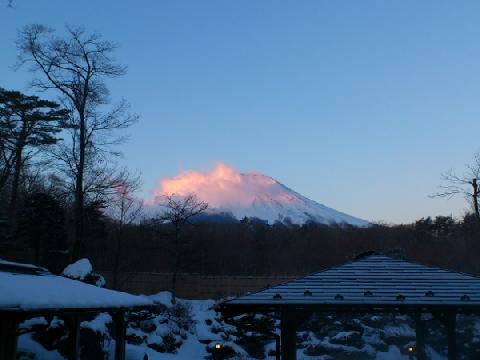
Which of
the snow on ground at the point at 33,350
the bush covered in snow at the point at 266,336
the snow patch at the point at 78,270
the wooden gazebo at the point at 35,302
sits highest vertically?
the snow patch at the point at 78,270

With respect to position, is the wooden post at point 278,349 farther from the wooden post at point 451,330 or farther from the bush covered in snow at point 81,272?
the bush covered in snow at point 81,272

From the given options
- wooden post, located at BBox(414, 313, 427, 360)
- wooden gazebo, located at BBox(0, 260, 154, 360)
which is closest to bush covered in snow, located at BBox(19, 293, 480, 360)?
wooden post, located at BBox(414, 313, 427, 360)

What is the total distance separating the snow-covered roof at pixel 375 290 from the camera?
10.2m

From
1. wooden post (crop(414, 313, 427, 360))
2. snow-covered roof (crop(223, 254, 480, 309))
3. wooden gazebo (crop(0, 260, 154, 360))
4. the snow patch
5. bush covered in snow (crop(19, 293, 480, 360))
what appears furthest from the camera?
bush covered in snow (crop(19, 293, 480, 360))

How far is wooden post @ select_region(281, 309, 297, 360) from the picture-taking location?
10.5 meters

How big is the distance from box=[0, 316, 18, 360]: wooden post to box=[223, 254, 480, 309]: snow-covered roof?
366 cm

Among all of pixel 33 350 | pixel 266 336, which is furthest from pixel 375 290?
pixel 266 336

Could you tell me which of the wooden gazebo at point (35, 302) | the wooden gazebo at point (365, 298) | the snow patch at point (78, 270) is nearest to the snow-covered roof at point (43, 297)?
the wooden gazebo at point (35, 302)

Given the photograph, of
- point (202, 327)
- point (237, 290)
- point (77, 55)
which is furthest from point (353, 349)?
point (77, 55)

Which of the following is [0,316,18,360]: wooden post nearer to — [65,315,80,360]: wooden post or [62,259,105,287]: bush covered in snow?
[65,315,80,360]: wooden post

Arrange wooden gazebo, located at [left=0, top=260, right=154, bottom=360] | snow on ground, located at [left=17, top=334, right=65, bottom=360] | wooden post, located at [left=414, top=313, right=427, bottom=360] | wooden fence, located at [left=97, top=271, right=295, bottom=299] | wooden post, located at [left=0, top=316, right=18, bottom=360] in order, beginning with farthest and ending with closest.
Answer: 1. wooden fence, located at [left=97, top=271, right=295, bottom=299]
2. wooden post, located at [left=414, top=313, right=427, bottom=360]
3. snow on ground, located at [left=17, top=334, right=65, bottom=360]
4. wooden post, located at [left=0, top=316, right=18, bottom=360]
5. wooden gazebo, located at [left=0, top=260, right=154, bottom=360]

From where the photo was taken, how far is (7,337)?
7.91 meters

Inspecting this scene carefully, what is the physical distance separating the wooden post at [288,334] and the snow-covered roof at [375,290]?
Answer: 357 mm

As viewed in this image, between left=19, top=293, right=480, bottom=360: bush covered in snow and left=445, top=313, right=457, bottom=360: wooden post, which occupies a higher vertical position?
left=445, top=313, right=457, bottom=360: wooden post
